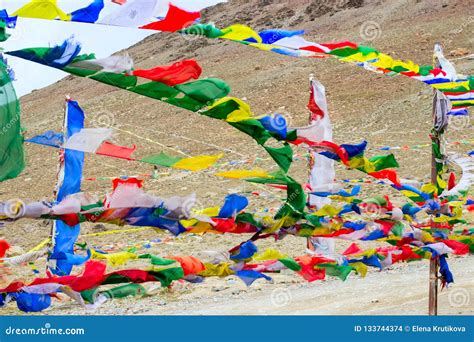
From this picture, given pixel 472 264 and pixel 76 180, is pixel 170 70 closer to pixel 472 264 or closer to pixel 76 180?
pixel 76 180

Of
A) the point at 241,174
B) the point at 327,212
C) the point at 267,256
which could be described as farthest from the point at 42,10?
the point at 327,212

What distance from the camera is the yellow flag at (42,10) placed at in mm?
4188

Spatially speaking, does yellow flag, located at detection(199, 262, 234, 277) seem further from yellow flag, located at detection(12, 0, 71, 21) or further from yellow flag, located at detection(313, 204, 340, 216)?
yellow flag, located at detection(12, 0, 71, 21)

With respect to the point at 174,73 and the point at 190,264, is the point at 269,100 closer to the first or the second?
→ the point at 190,264

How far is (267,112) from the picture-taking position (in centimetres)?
3472

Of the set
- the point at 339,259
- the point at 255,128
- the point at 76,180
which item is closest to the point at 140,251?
the point at 76,180

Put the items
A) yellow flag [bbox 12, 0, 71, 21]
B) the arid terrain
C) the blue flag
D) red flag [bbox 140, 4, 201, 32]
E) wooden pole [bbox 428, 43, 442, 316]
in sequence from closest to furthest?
yellow flag [bbox 12, 0, 71, 21] → red flag [bbox 140, 4, 201, 32] → wooden pole [bbox 428, 43, 442, 316] → the blue flag → the arid terrain

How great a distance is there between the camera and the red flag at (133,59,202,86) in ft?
14.1

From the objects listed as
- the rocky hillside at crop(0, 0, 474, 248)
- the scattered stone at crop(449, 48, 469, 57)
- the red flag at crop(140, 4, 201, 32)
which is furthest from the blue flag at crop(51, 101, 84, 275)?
the scattered stone at crop(449, 48, 469, 57)

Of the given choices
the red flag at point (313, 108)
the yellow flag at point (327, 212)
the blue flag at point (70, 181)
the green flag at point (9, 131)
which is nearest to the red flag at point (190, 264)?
the yellow flag at point (327, 212)

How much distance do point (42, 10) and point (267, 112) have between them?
30.6 metres

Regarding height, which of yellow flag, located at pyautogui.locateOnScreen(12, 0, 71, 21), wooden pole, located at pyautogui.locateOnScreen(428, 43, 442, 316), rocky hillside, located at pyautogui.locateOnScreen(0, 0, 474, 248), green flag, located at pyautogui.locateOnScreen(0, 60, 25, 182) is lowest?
wooden pole, located at pyautogui.locateOnScreen(428, 43, 442, 316)

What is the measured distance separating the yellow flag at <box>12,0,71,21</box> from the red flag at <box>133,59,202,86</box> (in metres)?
0.44

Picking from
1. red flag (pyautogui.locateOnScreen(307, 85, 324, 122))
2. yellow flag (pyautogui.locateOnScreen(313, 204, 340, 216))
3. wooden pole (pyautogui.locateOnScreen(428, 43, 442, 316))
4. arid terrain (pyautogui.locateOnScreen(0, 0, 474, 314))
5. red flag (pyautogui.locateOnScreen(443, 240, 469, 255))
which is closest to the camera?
yellow flag (pyautogui.locateOnScreen(313, 204, 340, 216))
